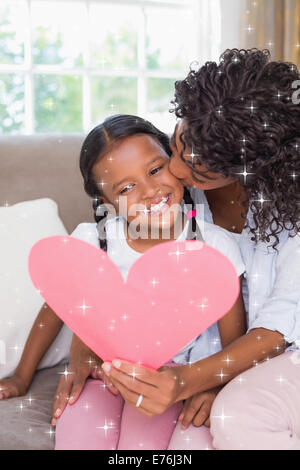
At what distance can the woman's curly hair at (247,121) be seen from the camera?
3.15ft

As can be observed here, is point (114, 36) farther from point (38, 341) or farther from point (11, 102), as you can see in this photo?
point (38, 341)

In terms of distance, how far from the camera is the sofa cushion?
1346 mm

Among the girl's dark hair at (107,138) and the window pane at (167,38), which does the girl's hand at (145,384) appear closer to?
the girl's dark hair at (107,138)

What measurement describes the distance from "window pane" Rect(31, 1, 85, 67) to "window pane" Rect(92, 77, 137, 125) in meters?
0.18

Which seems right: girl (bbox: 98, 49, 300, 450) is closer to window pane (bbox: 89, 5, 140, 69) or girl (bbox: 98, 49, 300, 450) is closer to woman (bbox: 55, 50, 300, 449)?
woman (bbox: 55, 50, 300, 449)

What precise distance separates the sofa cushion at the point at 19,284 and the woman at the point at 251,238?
0.25 meters

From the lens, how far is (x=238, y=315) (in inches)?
45.5

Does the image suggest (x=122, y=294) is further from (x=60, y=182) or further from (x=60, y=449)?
(x=60, y=182)

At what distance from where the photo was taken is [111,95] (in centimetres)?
310

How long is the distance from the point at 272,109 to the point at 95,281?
1.35 feet

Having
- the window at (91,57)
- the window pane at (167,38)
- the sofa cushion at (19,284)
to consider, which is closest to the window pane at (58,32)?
the window at (91,57)

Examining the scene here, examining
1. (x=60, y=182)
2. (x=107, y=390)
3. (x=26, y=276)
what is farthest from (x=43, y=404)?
(x=60, y=182)

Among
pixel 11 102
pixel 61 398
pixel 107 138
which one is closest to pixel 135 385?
pixel 61 398

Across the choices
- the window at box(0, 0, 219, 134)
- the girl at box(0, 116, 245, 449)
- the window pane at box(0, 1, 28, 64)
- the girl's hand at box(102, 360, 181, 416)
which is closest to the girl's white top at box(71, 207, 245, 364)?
the girl at box(0, 116, 245, 449)
